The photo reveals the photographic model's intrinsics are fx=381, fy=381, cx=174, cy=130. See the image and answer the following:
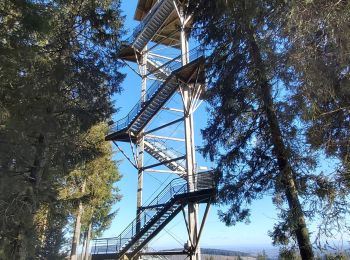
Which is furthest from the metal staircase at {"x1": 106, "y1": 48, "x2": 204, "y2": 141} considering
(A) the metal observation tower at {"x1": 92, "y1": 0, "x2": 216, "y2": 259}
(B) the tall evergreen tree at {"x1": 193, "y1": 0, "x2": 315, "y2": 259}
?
(B) the tall evergreen tree at {"x1": 193, "y1": 0, "x2": 315, "y2": 259}

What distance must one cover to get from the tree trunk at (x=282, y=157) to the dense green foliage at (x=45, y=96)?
4.47m

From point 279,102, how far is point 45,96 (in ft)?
21.4

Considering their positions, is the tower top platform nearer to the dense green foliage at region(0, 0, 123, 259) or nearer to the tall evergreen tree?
the dense green foliage at region(0, 0, 123, 259)

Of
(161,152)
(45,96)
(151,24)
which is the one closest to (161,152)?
(161,152)

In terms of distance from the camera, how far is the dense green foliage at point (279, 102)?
6.43m

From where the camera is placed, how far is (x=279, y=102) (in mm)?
8125

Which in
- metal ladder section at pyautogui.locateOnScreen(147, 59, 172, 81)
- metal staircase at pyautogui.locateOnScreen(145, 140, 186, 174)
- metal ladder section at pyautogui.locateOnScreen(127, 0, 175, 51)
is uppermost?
metal ladder section at pyautogui.locateOnScreen(127, 0, 175, 51)

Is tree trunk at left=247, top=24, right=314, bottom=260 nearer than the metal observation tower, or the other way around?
tree trunk at left=247, top=24, right=314, bottom=260

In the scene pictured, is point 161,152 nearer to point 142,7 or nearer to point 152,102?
point 152,102

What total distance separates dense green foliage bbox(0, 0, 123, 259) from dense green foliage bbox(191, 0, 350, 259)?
4.04 meters

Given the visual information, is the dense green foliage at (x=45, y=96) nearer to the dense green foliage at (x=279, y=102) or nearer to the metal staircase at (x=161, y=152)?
the dense green foliage at (x=279, y=102)

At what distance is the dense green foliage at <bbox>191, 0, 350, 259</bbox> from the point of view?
6.43 metres

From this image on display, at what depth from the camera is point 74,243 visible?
2006cm

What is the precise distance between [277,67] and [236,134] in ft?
7.89
